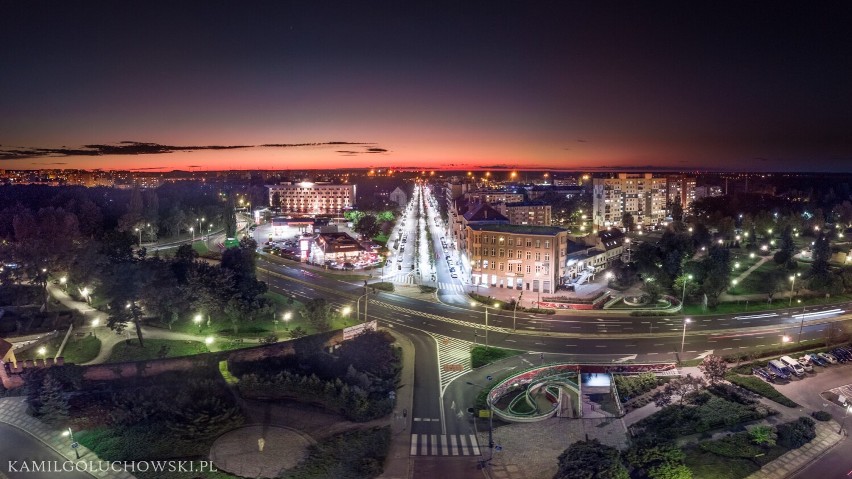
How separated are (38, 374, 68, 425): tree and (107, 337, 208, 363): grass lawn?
5725mm

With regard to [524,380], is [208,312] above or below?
above

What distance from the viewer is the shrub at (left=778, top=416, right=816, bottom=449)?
87.5 feet

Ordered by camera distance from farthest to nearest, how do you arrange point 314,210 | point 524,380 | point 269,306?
point 314,210 → point 269,306 → point 524,380

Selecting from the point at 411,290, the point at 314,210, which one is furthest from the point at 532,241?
the point at 314,210

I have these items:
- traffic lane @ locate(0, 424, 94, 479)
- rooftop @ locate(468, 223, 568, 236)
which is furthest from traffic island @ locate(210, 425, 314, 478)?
rooftop @ locate(468, 223, 568, 236)

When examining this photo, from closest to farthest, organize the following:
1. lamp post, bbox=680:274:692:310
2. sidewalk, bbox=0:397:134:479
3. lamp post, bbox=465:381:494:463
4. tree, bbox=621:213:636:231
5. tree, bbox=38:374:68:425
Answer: sidewalk, bbox=0:397:134:479
lamp post, bbox=465:381:494:463
tree, bbox=38:374:68:425
lamp post, bbox=680:274:692:310
tree, bbox=621:213:636:231

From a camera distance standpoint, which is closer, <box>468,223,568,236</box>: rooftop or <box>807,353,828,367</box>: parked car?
<box>807,353,828,367</box>: parked car

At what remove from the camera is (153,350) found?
121 ft

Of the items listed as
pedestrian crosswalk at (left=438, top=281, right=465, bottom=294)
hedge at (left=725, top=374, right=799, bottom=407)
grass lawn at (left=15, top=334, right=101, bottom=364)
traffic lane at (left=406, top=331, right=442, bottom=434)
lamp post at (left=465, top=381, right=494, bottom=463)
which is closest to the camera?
lamp post at (left=465, top=381, right=494, bottom=463)

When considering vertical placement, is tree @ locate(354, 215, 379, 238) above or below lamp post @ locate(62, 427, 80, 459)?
above

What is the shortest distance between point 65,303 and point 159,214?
5095 centimetres

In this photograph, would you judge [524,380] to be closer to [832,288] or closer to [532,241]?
[532,241]

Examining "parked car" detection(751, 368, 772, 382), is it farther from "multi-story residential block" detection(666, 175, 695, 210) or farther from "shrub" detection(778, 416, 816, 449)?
"multi-story residential block" detection(666, 175, 695, 210)

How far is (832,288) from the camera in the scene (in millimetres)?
53344
